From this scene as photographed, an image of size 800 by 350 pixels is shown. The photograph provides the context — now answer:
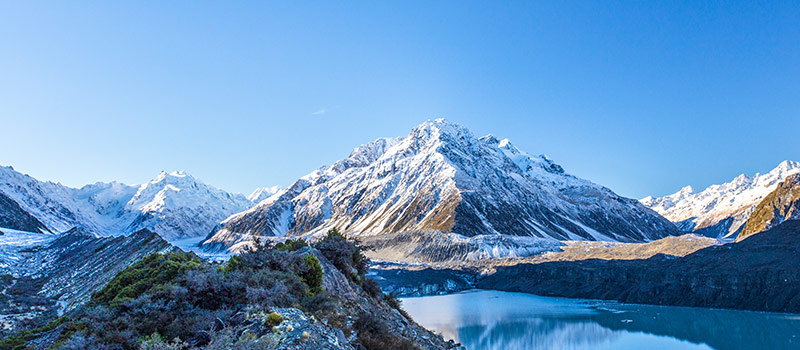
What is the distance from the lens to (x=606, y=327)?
61938 mm

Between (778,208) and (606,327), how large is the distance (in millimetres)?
112602

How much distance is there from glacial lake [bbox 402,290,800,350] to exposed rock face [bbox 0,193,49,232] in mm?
138173

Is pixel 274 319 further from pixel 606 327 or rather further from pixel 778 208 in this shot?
pixel 778 208

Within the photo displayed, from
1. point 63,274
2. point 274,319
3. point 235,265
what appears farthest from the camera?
point 63,274

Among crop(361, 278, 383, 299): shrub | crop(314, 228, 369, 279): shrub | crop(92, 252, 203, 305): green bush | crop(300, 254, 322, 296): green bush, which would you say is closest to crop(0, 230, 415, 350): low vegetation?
crop(300, 254, 322, 296): green bush

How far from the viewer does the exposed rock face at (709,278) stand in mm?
69562

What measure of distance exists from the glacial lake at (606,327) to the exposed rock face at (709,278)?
3.47 metres

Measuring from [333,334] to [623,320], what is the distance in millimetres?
68151

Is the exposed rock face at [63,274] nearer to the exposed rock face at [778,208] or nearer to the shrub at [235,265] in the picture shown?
the shrub at [235,265]

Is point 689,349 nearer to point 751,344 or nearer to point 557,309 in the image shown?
point 751,344

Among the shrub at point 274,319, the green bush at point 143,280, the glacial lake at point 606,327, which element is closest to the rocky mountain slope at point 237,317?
the shrub at point 274,319

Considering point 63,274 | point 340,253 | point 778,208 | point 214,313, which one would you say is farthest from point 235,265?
point 778,208

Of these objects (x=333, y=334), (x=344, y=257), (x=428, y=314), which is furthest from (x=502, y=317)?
(x=333, y=334)

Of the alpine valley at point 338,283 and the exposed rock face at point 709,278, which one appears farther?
the exposed rock face at point 709,278
